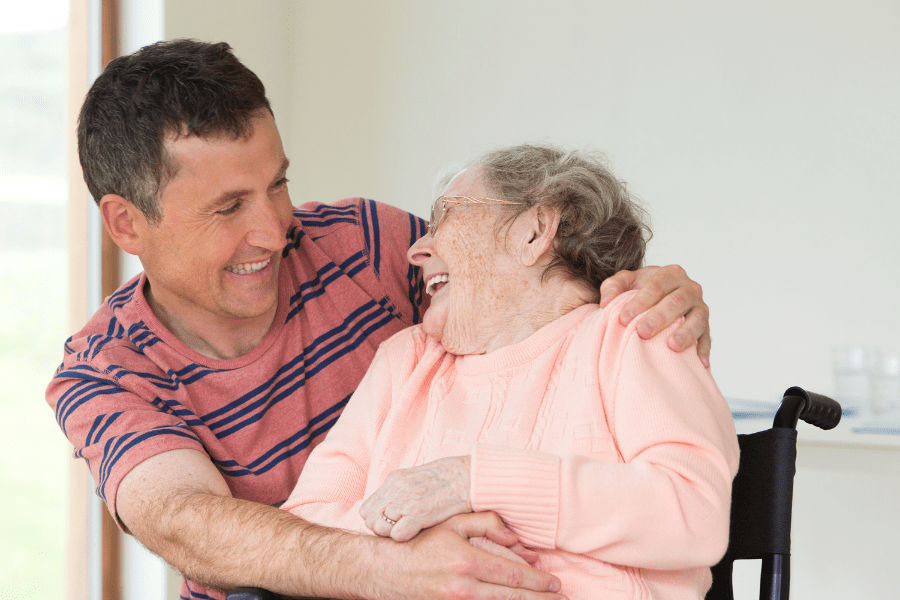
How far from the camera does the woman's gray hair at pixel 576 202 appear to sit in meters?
1.40

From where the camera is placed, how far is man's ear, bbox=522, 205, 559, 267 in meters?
1.39

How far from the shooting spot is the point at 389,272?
6.02 ft

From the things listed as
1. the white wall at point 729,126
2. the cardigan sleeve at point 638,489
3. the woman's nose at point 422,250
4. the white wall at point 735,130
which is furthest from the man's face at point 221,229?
the white wall at point 729,126

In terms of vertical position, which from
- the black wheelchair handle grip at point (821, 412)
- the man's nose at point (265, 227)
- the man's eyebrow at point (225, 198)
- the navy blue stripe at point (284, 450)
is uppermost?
the man's eyebrow at point (225, 198)

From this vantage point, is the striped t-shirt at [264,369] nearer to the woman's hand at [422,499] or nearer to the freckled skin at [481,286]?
the freckled skin at [481,286]

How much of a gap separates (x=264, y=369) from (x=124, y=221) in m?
0.44

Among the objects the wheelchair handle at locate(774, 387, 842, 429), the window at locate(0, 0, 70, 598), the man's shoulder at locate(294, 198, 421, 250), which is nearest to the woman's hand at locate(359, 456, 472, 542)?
the wheelchair handle at locate(774, 387, 842, 429)

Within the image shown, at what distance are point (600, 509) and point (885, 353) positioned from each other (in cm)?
218

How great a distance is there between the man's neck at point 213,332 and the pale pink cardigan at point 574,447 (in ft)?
1.18

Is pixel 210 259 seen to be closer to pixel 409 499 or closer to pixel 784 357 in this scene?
pixel 409 499

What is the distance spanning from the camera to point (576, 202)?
1.41 m

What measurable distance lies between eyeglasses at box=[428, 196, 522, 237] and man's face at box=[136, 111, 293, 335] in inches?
12.8

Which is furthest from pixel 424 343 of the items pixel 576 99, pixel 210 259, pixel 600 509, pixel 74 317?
pixel 576 99

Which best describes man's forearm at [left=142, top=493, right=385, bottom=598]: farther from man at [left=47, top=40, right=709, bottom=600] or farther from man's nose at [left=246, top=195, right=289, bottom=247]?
man's nose at [left=246, top=195, right=289, bottom=247]
